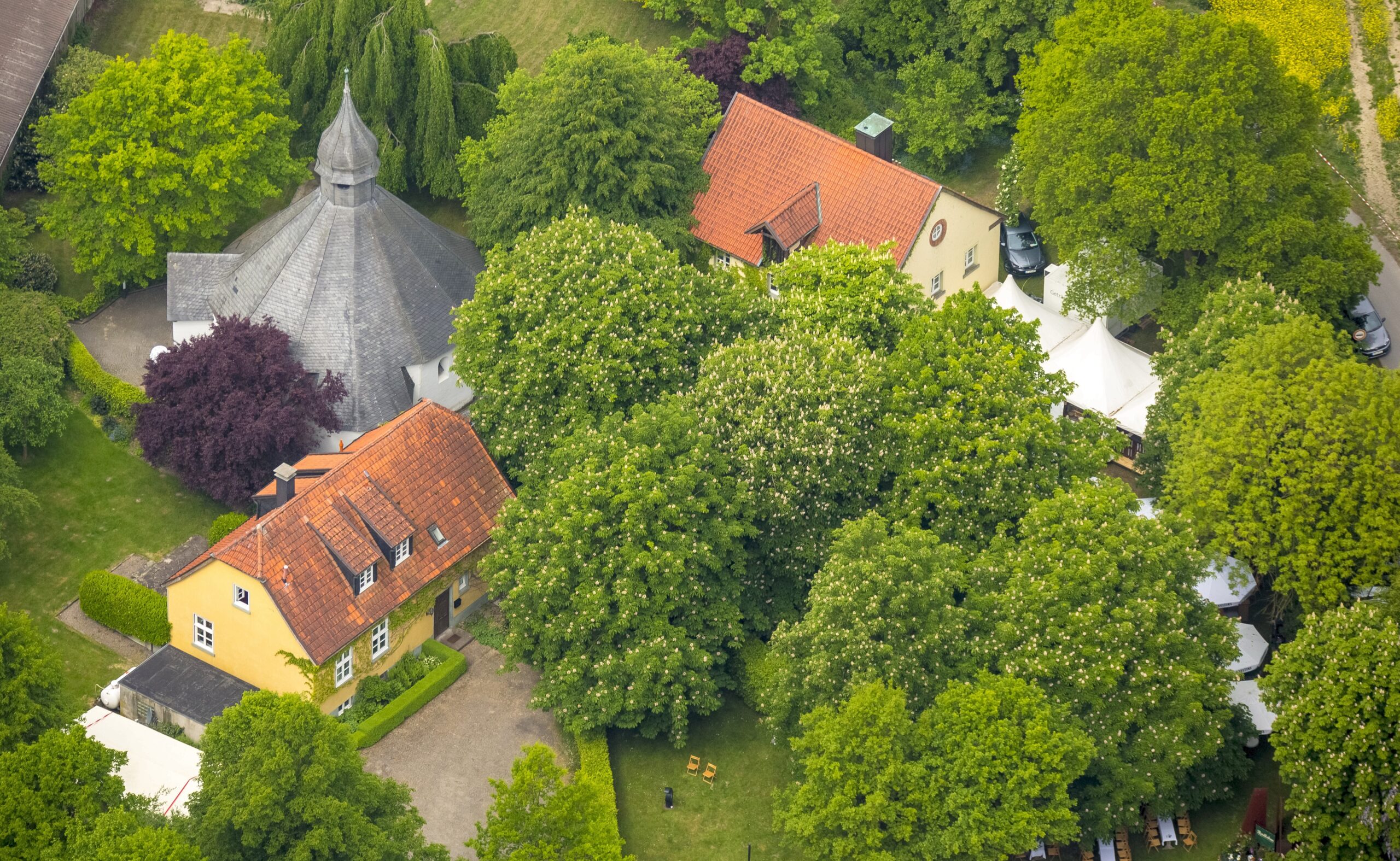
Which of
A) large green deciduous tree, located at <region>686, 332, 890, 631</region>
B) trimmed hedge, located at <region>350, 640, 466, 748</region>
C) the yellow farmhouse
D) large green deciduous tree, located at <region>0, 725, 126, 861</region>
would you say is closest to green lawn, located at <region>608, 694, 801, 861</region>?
large green deciduous tree, located at <region>686, 332, 890, 631</region>

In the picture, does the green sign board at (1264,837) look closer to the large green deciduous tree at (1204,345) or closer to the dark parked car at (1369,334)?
the large green deciduous tree at (1204,345)

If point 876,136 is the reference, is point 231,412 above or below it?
below

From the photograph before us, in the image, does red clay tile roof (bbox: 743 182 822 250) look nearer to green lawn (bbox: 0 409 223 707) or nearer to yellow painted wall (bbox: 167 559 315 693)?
green lawn (bbox: 0 409 223 707)

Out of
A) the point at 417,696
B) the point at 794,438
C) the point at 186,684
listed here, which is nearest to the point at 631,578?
the point at 794,438

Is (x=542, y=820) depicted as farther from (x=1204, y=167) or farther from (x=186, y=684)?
(x=1204, y=167)

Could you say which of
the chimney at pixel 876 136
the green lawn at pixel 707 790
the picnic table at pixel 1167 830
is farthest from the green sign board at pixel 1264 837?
the chimney at pixel 876 136

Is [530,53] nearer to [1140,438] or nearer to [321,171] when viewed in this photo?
[321,171]
